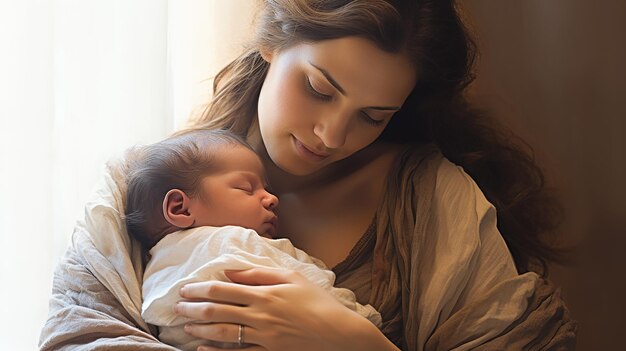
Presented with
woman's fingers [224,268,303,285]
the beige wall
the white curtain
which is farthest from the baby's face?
the beige wall

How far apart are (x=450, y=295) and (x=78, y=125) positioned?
29.2 inches

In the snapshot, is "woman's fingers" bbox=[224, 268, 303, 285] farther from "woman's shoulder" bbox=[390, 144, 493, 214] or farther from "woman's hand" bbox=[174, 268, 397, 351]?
"woman's shoulder" bbox=[390, 144, 493, 214]

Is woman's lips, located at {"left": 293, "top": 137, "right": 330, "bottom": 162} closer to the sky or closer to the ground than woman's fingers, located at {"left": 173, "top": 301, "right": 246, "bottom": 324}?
closer to the sky

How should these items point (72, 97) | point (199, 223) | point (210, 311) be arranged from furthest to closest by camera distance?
1. point (72, 97)
2. point (199, 223)
3. point (210, 311)

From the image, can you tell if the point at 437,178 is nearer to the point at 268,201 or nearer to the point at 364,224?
the point at 364,224

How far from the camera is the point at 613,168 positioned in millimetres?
2025

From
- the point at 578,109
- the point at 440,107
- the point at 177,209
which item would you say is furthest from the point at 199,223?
the point at 578,109

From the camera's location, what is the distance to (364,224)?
5.24ft

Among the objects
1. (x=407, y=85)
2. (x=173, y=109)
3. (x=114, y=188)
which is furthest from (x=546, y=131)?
(x=114, y=188)

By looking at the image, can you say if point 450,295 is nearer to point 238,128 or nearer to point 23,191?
point 238,128

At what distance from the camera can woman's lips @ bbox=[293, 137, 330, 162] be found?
1.49 metres

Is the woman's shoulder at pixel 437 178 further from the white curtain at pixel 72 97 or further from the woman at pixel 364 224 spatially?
the white curtain at pixel 72 97

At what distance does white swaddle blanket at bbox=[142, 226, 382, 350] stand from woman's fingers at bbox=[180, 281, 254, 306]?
0.02m

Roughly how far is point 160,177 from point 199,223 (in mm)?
98
